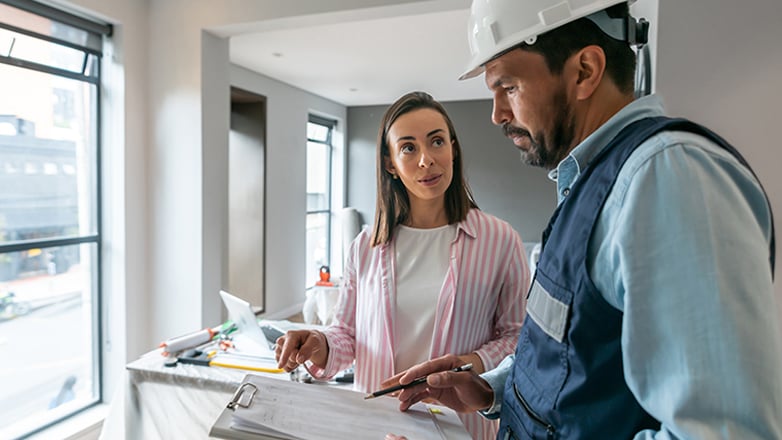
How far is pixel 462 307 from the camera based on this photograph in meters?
1.11

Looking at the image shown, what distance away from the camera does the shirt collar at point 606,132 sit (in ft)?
1.86

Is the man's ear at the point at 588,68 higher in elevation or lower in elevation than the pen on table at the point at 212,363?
higher

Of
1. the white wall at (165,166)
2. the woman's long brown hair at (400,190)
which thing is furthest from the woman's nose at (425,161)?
the white wall at (165,166)

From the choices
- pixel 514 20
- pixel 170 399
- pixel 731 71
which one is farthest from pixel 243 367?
pixel 731 71

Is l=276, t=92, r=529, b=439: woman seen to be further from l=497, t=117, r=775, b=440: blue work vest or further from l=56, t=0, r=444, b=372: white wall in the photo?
l=56, t=0, r=444, b=372: white wall

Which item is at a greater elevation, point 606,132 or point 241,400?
point 606,132

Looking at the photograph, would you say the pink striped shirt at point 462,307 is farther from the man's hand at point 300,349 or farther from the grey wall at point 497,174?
the grey wall at point 497,174

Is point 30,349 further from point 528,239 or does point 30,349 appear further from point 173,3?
point 528,239

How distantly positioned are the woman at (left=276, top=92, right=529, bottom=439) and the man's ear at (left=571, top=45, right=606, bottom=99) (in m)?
0.62

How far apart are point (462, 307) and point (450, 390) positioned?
25 cm

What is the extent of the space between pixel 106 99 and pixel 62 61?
27 centimetres

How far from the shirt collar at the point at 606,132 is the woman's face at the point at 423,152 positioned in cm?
59

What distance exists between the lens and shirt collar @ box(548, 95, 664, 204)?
1.86ft

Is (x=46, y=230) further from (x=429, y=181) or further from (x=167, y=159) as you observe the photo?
(x=429, y=181)
